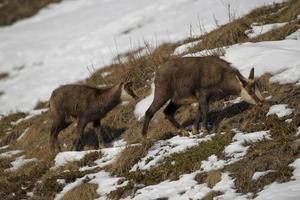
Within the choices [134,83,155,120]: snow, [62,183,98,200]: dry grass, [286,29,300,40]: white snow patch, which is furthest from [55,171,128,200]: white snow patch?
[286,29,300,40]: white snow patch

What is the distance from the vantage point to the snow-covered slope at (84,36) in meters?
21.8

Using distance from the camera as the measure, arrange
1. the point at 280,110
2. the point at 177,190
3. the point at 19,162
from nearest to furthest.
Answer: the point at 177,190
the point at 280,110
the point at 19,162

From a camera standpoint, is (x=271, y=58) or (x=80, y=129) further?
(x=80, y=129)

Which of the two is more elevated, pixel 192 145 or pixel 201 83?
pixel 201 83

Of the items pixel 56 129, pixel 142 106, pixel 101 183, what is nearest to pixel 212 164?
pixel 101 183

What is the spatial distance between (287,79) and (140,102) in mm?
4263

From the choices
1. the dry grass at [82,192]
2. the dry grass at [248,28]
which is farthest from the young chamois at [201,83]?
the dry grass at [248,28]

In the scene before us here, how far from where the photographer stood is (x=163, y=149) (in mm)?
11531

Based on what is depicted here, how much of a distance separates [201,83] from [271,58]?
2.35 m

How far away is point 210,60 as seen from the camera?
12922mm

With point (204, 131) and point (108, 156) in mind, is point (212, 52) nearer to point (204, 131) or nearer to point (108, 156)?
point (204, 131)

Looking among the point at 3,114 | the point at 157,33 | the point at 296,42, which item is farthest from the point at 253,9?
the point at 3,114

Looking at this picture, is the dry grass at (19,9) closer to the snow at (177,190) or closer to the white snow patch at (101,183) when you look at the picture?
the white snow patch at (101,183)

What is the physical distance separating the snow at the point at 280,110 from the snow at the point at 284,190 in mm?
2571
